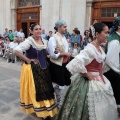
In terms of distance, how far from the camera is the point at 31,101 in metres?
3.21

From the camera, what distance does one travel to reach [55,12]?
415 inches

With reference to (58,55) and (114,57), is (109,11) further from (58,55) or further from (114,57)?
(114,57)

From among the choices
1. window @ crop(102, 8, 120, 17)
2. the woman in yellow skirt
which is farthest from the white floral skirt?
window @ crop(102, 8, 120, 17)

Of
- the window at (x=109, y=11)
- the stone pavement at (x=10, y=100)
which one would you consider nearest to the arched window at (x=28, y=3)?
the window at (x=109, y=11)

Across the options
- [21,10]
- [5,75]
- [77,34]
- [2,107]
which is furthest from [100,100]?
[21,10]

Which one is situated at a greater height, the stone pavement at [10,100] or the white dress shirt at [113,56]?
the white dress shirt at [113,56]

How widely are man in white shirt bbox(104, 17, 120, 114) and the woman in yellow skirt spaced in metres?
0.99

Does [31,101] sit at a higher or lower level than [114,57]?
lower

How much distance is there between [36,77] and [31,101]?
408mm

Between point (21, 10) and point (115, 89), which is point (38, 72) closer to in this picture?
point (115, 89)

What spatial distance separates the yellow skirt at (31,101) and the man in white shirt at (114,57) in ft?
3.31

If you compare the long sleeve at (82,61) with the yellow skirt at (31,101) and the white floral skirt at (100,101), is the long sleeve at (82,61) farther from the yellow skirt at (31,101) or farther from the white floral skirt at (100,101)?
the yellow skirt at (31,101)

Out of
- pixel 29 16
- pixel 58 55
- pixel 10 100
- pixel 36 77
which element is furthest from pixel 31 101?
pixel 29 16

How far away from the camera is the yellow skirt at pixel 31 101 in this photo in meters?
3.11
